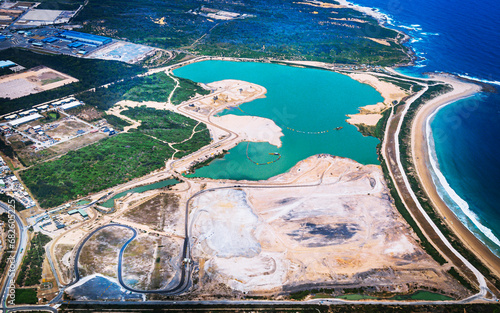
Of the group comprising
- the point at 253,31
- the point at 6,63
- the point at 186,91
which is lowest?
the point at 6,63

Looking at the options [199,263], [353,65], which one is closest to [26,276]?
[199,263]

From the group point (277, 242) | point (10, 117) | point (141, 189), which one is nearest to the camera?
point (277, 242)

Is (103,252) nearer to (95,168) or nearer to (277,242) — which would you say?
(95,168)

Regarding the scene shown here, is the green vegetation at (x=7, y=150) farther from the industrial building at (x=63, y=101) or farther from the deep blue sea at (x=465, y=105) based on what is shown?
the deep blue sea at (x=465, y=105)

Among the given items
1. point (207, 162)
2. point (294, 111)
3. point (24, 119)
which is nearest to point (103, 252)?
point (207, 162)

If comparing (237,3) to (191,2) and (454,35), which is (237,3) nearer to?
(191,2)

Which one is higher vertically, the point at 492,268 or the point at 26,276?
the point at 492,268

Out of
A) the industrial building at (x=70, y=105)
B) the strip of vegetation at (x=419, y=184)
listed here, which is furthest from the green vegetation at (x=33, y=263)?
the strip of vegetation at (x=419, y=184)
